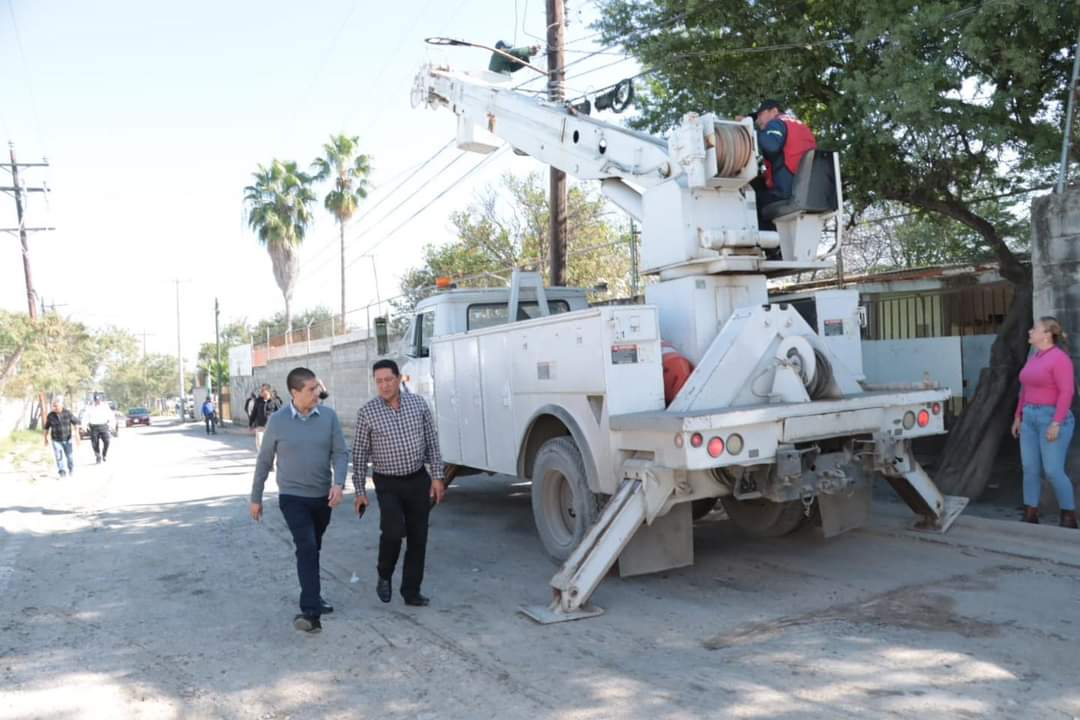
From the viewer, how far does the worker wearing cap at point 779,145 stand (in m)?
6.65

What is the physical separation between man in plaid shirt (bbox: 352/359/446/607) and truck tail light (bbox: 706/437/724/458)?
180 centimetres

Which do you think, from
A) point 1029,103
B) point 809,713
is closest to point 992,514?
point 1029,103

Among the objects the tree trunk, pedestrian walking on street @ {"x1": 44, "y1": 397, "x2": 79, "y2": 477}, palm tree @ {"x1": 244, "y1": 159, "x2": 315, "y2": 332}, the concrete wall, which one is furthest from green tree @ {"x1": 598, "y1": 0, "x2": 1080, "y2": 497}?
palm tree @ {"x1": 244, "y1": 159, "x2": 315, "y2": 332}

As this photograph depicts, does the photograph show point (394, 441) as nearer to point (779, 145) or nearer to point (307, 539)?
point (307, 539)

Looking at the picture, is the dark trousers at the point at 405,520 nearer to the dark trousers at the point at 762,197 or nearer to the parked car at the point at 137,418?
the dark trousers at the point at 762,197

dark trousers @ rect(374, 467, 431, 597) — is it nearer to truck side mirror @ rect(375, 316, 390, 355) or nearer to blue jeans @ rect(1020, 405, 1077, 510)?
truck side mirror @ rect(375, 316, 390, 355)

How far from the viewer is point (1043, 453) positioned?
282 inches

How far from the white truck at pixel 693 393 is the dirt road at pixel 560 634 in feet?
1.38

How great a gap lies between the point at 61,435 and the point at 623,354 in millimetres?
14451

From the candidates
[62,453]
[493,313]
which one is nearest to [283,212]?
[62,453]

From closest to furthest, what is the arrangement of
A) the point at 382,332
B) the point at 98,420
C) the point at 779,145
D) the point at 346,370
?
the point at 779,145 → the point at 382,332 → the point at 98,420 → the point at 346,370

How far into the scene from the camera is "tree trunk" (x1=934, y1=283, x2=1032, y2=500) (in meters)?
8.92

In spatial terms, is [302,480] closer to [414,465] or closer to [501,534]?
[414,465]

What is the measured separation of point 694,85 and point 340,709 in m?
9.05
